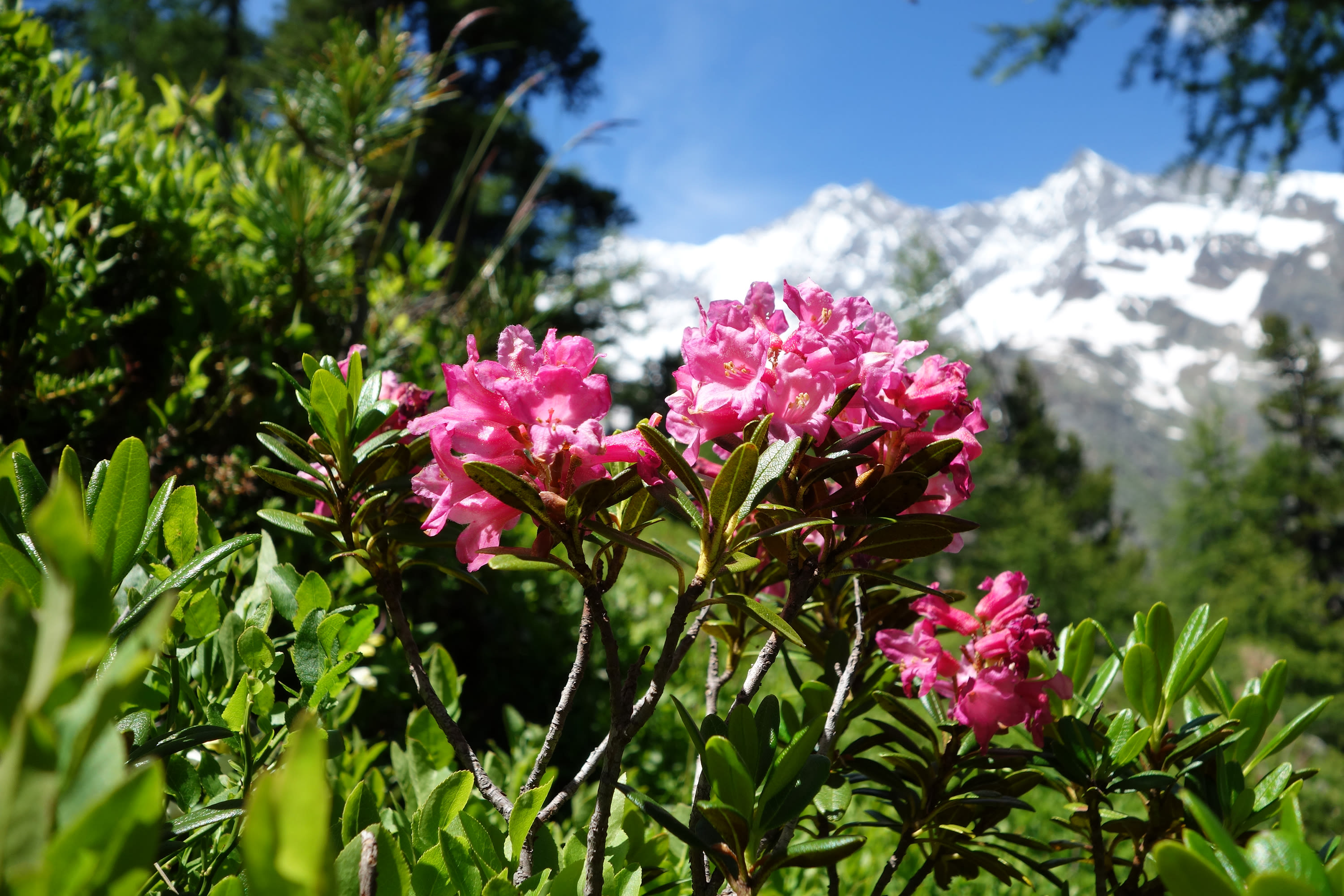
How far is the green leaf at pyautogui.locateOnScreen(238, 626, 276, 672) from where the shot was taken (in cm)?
83

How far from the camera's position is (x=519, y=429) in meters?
0.75

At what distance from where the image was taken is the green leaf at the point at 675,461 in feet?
2.24

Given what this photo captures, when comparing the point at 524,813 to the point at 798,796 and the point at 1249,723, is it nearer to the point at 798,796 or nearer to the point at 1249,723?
the point at 798,796

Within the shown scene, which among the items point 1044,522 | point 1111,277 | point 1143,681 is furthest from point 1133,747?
point 1111,277

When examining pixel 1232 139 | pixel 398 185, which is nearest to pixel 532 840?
pixel 398 185

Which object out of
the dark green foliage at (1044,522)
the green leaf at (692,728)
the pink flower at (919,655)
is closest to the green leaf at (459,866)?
the green leaf at (692,728)

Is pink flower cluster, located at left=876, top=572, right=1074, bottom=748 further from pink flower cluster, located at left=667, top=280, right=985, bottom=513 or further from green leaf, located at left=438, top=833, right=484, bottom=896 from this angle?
green leaf, located at left=438, top=833, right=484, bottom=896

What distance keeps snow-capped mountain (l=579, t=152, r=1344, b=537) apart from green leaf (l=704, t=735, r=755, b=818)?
102424 millimetres

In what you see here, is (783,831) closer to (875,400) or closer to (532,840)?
(532,840)

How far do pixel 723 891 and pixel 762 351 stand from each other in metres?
0.55

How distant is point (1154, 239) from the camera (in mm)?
160375

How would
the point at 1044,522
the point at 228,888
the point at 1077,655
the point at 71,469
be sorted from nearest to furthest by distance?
1. the point at 228,888
2. the point at 71,469
3. the point at 1077,655
4. the point at 1044,522

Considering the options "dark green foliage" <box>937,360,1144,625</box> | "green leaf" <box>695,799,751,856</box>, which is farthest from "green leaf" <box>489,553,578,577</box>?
"dark green foliage" <box>937,360,1144,625</box>

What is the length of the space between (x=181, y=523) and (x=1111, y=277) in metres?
184
